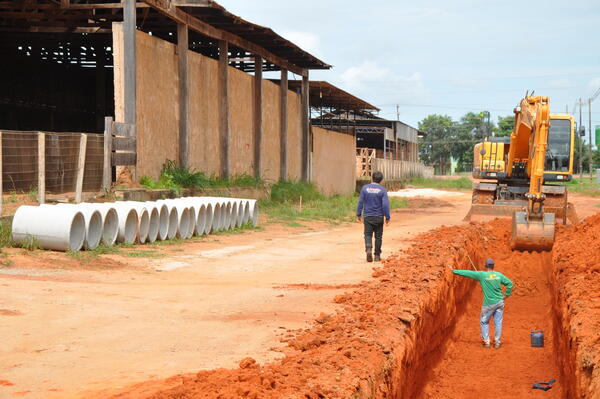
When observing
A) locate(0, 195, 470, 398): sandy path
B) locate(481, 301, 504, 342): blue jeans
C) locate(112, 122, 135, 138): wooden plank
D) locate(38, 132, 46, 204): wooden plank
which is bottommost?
locate(481, 301, 504, 342): blue jeans

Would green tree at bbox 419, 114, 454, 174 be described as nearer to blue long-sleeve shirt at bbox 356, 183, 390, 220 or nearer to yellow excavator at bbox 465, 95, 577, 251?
yellow excavator at bbox 465, 95, 577, 251

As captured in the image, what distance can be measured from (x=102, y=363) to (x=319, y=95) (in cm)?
3035

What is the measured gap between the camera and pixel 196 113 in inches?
872

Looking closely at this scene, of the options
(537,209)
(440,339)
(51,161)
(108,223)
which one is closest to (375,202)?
(440,339)

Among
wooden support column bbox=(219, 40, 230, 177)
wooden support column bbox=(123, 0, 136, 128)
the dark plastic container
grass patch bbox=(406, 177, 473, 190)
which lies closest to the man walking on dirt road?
the dark plastic container

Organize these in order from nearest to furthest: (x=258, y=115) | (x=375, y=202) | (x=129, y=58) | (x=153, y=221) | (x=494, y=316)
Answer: (x=494, y=316) < (x=375, y=202) < (x=153, y=221) < (x=129, y=58) < (x=258, y=115)

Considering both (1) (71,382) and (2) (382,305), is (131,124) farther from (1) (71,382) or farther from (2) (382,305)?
(1) (71,382)

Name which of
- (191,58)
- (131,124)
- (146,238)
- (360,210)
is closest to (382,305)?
(360,210)

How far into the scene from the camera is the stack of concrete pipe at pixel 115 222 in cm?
1176

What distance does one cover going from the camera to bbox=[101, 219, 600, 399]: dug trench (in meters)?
5.37

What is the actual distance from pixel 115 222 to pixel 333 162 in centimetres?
2548

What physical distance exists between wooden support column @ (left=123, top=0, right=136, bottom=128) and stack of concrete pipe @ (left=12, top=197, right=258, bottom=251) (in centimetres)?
255

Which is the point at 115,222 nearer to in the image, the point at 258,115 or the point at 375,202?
the point at 375,202

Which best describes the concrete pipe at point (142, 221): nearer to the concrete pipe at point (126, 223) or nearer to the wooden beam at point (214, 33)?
the concrete pipe at point (126, 223)
